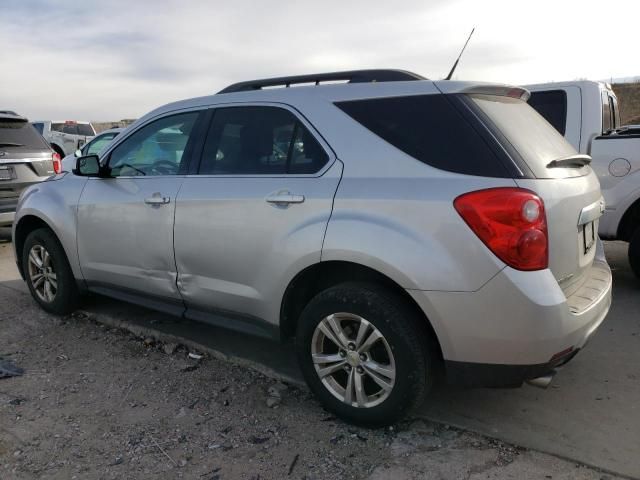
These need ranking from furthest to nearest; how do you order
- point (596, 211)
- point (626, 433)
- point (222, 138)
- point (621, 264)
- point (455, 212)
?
point (621, 264) < point (222, 138) < point (596, 211) < point (626, 433) < point (455, 212)

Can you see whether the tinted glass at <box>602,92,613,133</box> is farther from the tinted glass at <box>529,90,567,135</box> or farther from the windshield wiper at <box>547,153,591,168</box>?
the windshield wiper at <box>547,153,591,168</box>

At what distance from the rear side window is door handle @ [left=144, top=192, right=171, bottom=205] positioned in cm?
136

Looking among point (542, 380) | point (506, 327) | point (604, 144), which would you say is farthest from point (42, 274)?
point (604, 144)

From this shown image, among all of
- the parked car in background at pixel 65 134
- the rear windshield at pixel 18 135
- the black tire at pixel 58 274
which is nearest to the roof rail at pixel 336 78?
the black tire at pixel 58 274

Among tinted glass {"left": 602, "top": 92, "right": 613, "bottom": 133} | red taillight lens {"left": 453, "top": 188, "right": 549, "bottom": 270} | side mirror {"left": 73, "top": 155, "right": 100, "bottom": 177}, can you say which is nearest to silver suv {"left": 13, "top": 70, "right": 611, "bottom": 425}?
red taillight lens {"left": 453, "top": 188, "right": 549, "bottom": 270}

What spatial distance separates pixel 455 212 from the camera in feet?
7.67

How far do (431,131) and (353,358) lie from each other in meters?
1.19

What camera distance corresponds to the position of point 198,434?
9.12ft

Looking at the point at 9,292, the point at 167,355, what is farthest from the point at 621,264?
the point at 9,292

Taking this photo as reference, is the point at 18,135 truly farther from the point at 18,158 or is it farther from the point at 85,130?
the point at 85,130

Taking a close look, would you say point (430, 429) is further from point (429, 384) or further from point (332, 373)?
point (332, 373)

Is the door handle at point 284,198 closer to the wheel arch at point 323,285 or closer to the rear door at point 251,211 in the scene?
the rear door at point 251,211

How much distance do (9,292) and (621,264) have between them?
6.34 meters

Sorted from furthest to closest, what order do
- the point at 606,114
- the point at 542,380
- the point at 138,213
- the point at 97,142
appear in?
1. the point at 97,142
2. the point at 606,114
3. the point at 138,213
4. the point at 542,380
